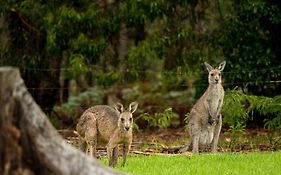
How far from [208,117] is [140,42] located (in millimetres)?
6100

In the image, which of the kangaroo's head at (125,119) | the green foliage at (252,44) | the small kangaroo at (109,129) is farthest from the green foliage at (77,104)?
the kangaroo's head at (125,119)

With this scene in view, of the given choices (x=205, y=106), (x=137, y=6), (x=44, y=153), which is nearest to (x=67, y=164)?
(x=44, y=153)

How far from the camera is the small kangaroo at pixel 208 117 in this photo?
1764cm

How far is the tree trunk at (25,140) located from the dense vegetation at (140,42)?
1406cm

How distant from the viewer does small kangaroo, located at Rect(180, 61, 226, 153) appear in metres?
17.6

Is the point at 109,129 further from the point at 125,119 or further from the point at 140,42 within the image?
the point at 140,42

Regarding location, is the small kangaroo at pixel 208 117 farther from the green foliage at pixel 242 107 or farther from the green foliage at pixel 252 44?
the green foliage at pixel 252 44

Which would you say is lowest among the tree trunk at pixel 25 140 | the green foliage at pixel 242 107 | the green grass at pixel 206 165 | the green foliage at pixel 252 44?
the green grass at pixel 206 165

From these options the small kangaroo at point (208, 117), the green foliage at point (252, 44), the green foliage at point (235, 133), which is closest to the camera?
the small kangaroo at point (208, 117)

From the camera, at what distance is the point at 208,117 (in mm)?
17797

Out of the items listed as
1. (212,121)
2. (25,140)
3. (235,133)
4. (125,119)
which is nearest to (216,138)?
(212,121)

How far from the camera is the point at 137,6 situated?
22500mm

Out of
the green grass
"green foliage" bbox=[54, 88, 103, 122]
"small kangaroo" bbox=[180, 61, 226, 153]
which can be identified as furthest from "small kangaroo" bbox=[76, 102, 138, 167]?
"green foliage" bbox=[54, 88, 103, 122]

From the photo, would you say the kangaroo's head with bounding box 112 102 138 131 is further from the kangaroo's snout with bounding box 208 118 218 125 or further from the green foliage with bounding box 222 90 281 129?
the green foliage with bounding box 222 90 281 129
